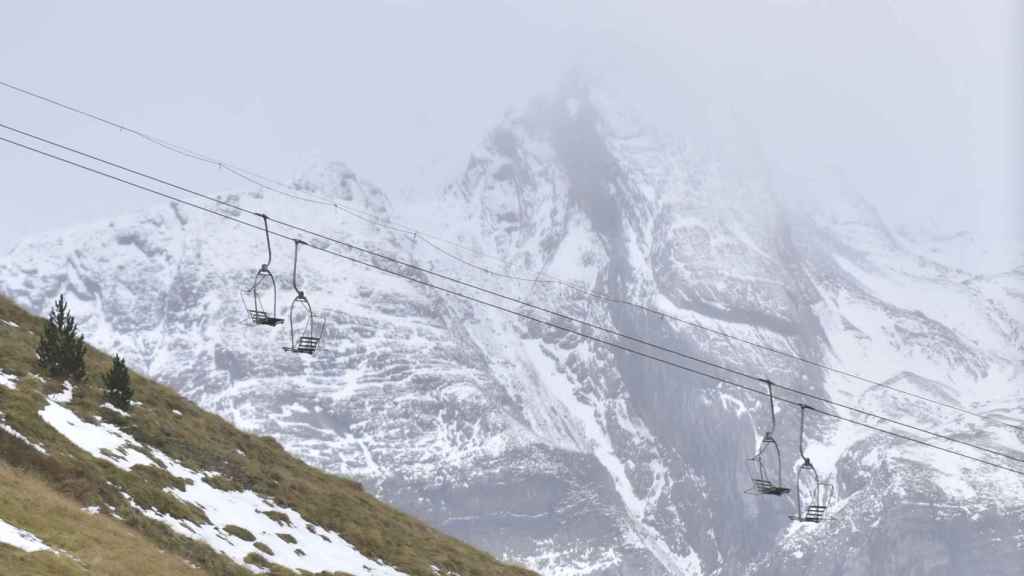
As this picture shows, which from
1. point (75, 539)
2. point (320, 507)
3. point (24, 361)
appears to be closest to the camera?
point (75, 539)

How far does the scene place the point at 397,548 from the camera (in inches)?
2463

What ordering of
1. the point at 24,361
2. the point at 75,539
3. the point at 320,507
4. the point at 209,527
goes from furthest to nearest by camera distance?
the point at 320,507, the point at 24,361, the point at 209,527, the point at 75,539

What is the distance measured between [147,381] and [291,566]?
64.8 feet

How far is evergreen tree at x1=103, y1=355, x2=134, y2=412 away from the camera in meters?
55.3

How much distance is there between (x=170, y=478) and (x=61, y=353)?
29.8 ft

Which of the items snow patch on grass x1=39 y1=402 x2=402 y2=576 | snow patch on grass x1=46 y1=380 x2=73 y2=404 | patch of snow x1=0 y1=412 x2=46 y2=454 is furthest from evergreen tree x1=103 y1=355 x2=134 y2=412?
patch of snow x1=0 y1=412 x2=46 y2=454

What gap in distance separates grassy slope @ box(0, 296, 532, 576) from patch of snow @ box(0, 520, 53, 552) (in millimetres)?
814

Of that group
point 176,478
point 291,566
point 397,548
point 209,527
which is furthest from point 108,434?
point 397,548

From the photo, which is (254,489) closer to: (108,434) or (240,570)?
(108,434)

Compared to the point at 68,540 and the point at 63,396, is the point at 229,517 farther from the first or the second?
the point at 68,540

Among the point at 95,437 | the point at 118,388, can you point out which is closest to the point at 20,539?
the point at 95,437

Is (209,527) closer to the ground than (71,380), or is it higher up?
closer to the ground

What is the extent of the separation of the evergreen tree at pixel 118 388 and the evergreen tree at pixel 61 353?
128 cm

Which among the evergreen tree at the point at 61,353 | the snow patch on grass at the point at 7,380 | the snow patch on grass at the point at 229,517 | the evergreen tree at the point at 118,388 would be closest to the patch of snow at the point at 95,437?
the snow patch on grass at the point at 229,517
